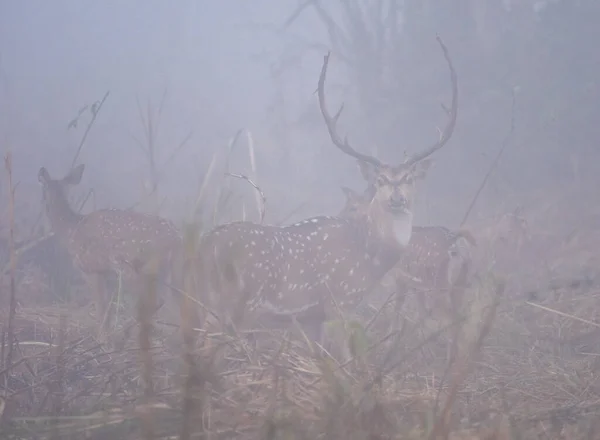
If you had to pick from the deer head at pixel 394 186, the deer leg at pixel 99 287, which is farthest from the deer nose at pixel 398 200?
the deer leg at pixel 99 287

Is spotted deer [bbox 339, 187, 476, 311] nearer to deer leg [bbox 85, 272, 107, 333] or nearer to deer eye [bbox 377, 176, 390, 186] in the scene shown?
deer eye [bbox 377, 176, 390, 186]

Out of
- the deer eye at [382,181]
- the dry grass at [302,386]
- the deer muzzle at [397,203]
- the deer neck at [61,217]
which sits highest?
the deer eye at [382,181]

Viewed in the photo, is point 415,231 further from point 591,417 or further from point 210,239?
point 591,417

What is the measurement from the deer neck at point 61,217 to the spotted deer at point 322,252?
251 cm

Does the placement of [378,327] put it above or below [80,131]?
below

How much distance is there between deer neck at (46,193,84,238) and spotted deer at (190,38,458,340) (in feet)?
8.22

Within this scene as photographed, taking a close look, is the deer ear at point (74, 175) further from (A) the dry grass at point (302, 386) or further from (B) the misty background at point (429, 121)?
(A) the dry grass at point (302, 386)

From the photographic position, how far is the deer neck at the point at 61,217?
21.3 feet

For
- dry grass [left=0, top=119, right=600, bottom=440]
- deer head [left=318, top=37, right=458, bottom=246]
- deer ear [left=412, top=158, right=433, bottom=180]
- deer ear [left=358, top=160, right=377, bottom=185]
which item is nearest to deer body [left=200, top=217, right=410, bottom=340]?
deer head [left=318, top=37, right=458, bottom=246]

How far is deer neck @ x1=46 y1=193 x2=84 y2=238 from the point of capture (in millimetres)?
6493

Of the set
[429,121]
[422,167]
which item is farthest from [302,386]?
[429,121]

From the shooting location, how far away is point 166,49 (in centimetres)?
4956

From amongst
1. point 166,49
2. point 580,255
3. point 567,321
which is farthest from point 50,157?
point 166,49

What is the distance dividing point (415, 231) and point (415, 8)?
11.3m
